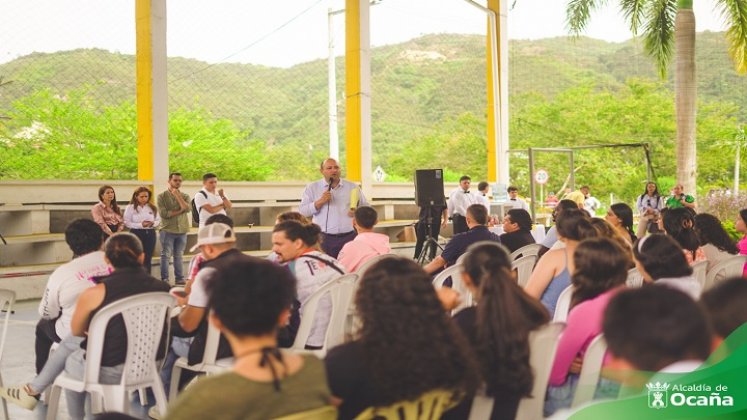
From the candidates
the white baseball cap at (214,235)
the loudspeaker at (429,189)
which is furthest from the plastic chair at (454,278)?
the loudspeaker at (429,189)

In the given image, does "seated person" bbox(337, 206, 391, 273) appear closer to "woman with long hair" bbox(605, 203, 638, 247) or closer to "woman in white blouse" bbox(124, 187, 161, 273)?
"woman with long hair" bbox(605, 203, 638, 247)

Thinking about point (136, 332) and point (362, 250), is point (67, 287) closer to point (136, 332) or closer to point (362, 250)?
point (136, 332)

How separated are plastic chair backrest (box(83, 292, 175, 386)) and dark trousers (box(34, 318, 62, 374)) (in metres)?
0.74

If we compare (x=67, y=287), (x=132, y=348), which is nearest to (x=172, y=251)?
(x=67, y=287)

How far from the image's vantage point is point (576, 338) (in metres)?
2.71

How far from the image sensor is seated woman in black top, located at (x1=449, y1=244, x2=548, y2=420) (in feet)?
7.56

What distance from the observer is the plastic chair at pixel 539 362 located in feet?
7.91

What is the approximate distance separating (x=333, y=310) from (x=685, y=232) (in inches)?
97.5

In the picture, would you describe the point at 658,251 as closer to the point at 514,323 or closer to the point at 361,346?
the point at 514,323

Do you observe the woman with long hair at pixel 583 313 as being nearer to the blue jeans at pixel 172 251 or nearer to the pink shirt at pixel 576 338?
the pink shirt at pixel 576 338

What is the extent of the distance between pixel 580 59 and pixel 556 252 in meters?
51.4

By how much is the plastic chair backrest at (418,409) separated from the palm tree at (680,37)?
13.3m

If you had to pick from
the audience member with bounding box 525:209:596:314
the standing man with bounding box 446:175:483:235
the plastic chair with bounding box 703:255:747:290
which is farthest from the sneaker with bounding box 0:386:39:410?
the standing man with bounding box 446:175:483:235

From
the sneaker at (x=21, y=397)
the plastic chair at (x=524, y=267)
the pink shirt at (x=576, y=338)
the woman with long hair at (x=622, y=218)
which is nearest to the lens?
the pink shirt at (x=576, y=338)
